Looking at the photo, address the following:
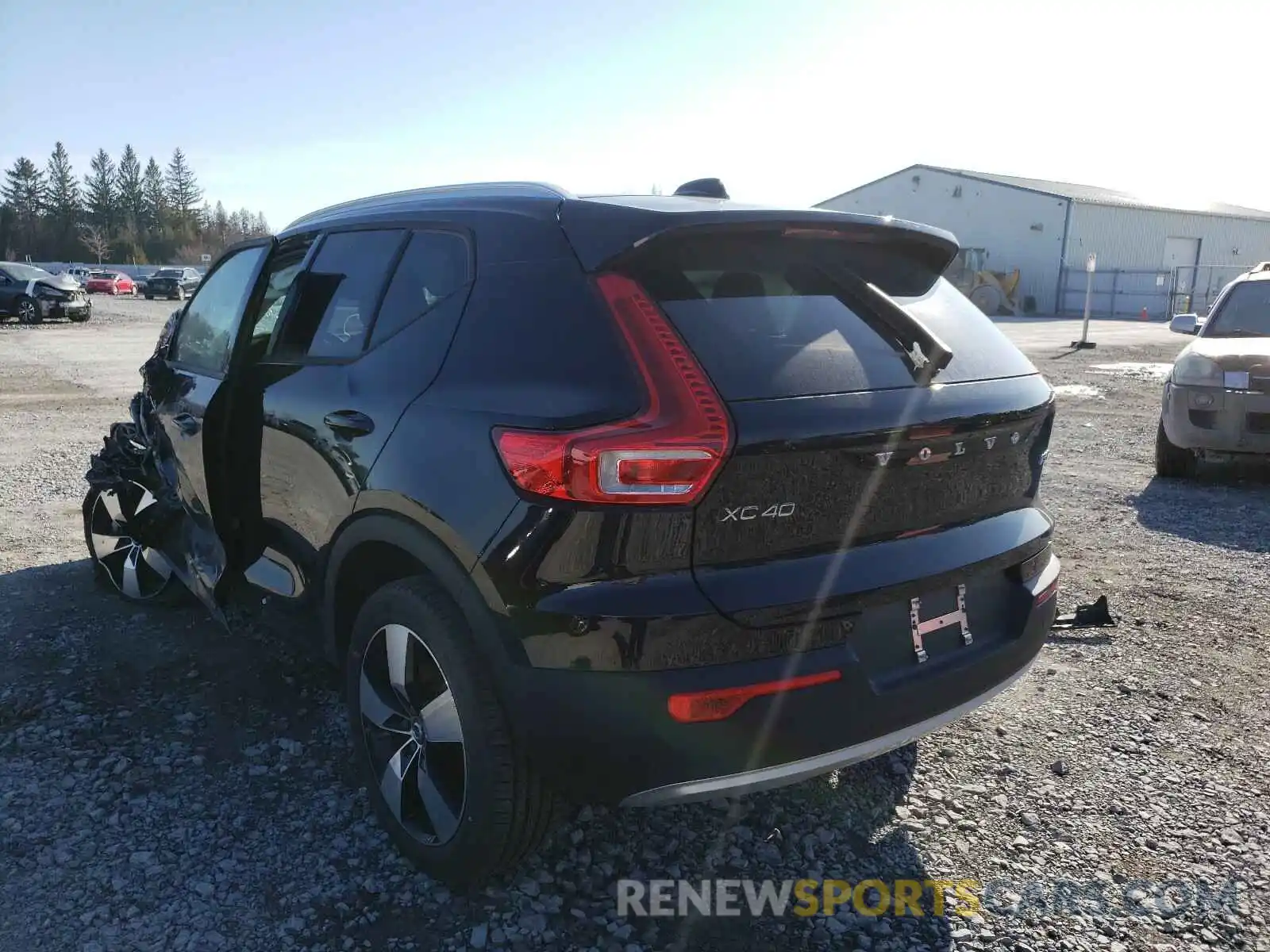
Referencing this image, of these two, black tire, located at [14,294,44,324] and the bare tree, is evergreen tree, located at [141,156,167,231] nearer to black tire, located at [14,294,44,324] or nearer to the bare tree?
the bare tree

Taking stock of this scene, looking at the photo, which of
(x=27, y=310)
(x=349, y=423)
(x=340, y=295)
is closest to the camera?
(x=349, y=423)

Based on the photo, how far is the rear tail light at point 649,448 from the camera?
2051mm

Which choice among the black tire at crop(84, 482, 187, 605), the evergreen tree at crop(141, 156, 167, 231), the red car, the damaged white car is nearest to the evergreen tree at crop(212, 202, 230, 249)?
the evergreen tree at crop(141, 156, 167, 231)

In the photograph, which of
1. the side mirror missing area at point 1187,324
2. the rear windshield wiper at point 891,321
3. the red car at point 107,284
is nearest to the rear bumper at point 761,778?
the rear windshield wiper at point 891,321

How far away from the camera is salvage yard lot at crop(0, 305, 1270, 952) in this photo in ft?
8.02

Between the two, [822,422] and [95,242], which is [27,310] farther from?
[95,242]

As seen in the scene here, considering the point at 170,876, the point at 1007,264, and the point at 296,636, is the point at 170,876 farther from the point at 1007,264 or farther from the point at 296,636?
the point at 1007,264

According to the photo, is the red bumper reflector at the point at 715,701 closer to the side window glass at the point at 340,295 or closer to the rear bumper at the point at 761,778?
the rear bumper at the point at 761,778

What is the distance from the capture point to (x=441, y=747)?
2484 millimetres

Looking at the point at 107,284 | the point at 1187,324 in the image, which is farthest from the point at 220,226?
the point at 1187,324

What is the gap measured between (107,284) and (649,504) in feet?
194

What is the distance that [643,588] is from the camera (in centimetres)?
207

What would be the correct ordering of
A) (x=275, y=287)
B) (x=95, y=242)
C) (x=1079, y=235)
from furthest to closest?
(x=95, y=242)
(x=1079, y=235)
(x=275, y=287)

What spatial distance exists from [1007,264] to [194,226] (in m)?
87.0
